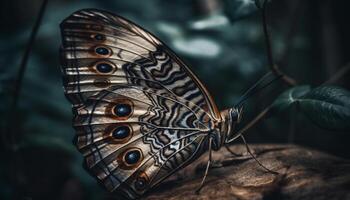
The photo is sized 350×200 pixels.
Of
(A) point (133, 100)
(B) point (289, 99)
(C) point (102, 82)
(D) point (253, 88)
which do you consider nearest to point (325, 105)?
(B) point (289, 99)

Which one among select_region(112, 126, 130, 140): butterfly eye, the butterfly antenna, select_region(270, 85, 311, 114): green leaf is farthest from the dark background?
select_region(112, 126, 130, 140): butterfly eye

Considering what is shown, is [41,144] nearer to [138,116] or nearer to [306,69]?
[138,116]

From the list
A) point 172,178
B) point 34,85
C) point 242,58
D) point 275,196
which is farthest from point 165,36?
point 275,196

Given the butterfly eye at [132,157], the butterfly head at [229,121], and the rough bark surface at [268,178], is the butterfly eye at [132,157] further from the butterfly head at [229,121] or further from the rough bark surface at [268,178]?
the butterfly head at [229,121]

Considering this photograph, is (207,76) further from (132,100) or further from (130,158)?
(130,158)

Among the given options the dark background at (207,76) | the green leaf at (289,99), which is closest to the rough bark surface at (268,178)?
the green leaf at (289,99)

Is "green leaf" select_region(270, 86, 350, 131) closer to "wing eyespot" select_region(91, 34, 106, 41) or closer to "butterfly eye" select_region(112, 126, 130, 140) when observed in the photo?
"butterfly eye" select_region(112, 126, 130, 140)
